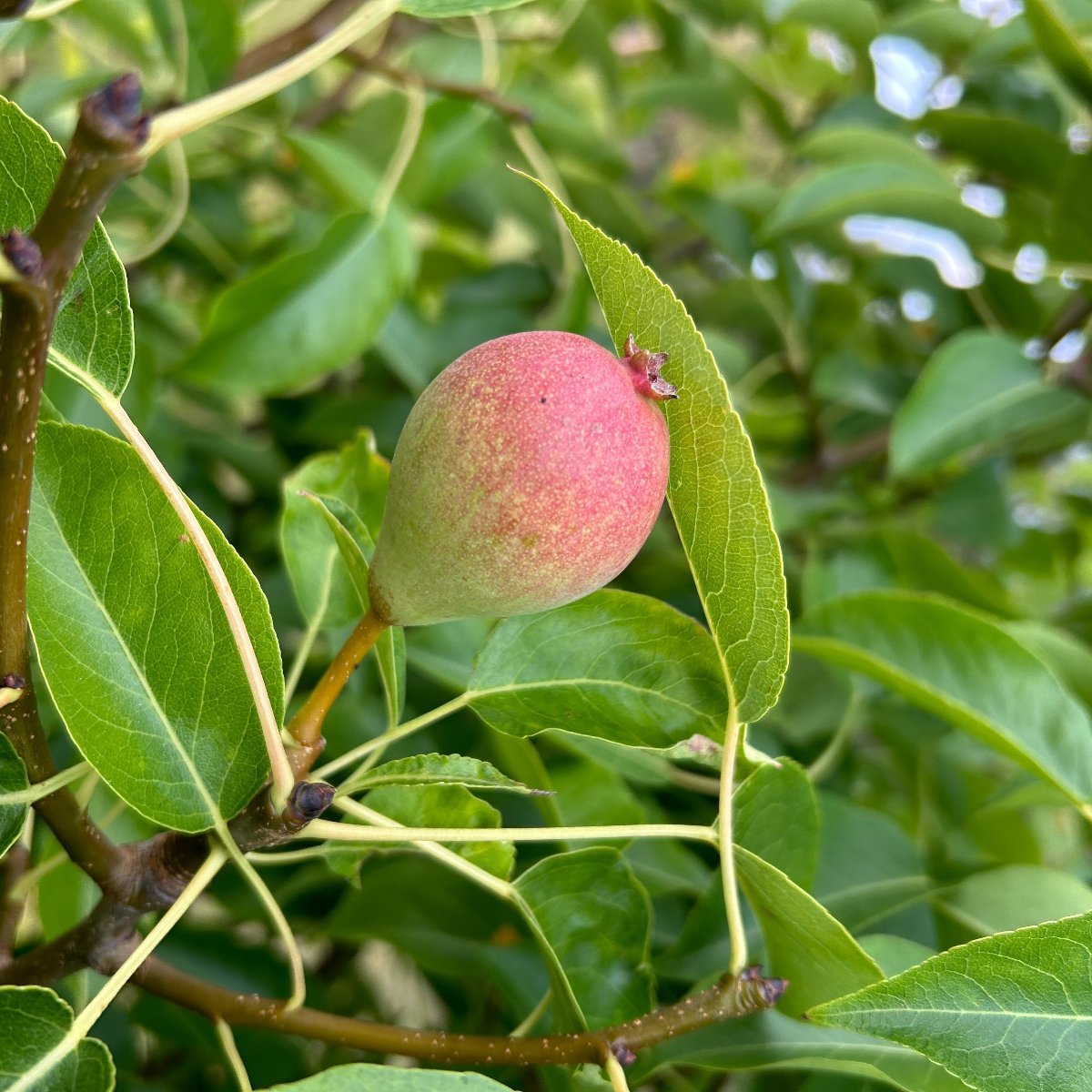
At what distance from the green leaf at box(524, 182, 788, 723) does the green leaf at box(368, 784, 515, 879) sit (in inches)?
4.4

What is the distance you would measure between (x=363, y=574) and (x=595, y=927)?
0.19 meters

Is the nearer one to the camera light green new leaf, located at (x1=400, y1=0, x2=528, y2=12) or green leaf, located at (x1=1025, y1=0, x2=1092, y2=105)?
light green new leaf, located at (x1=400, y1=0, x2=528, y2=12)

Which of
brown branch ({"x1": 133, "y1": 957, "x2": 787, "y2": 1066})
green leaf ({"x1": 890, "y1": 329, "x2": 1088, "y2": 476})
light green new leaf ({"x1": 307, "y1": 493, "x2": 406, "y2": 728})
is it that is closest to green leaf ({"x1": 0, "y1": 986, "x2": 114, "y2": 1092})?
brown branch ({"x1": 133, "y1": 957, "x2": 787, "y2": 1066})

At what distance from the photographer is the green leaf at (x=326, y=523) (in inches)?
21.4

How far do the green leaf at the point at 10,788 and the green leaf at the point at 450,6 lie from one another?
29 cm

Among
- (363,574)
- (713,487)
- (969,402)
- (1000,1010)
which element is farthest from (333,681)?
(969,402)

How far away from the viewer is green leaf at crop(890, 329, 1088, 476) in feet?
2.75

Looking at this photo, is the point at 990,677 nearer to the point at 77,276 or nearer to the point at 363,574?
the point at 363,574

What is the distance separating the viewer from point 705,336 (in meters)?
1.04

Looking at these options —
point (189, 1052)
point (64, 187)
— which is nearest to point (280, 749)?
point (64, 187)

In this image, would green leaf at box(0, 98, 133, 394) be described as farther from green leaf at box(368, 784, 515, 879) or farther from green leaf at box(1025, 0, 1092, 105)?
green leaf at box(1025, 0, 1092, 105)

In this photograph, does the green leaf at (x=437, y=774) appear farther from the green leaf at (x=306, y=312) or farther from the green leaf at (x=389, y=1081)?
the green leaf at (x=306, y=312)

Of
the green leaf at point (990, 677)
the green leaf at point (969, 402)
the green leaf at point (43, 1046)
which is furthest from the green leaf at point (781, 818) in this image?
the green leaf at point (969, 402)

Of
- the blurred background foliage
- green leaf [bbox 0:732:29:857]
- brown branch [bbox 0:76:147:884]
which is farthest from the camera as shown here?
the blurred background foliage
